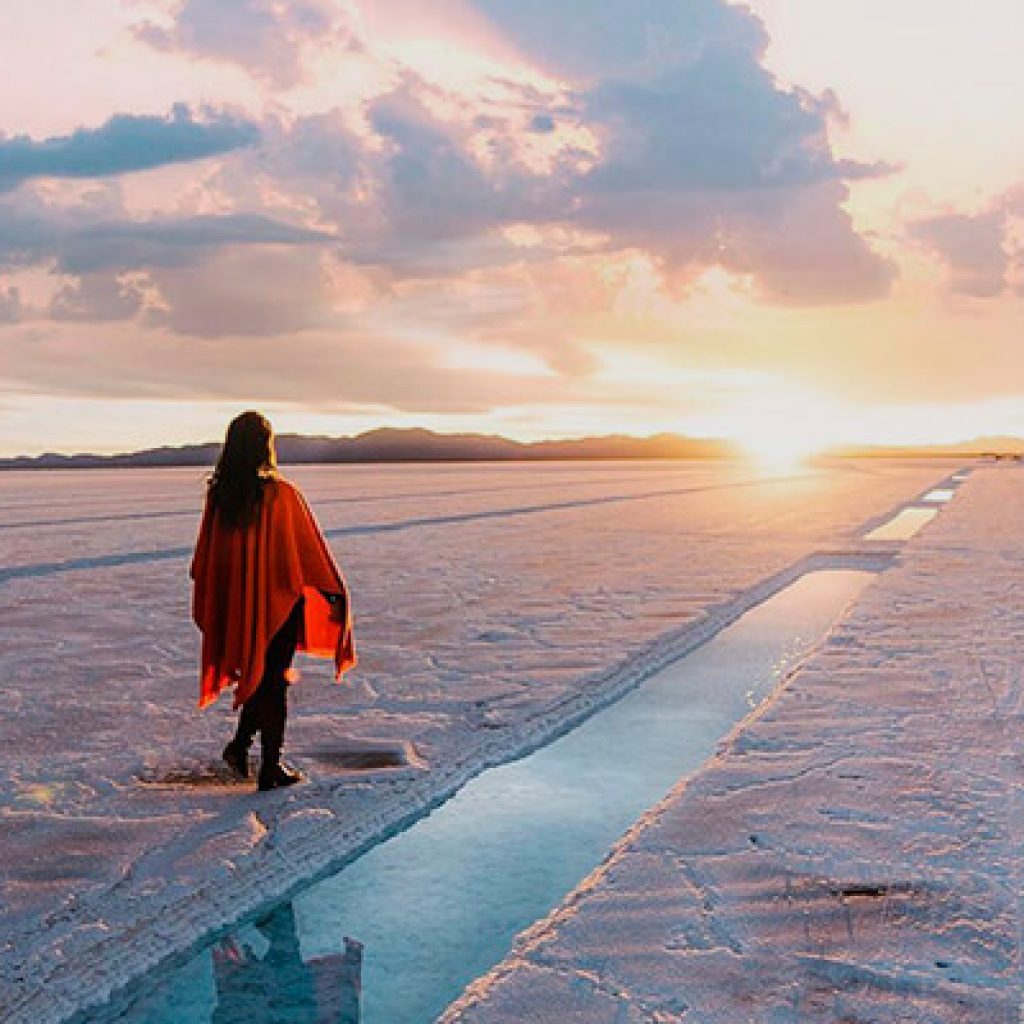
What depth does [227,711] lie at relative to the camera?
631cm

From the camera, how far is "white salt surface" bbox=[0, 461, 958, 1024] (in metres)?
3.64

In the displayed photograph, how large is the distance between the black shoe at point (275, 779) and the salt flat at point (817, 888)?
158 centimetres

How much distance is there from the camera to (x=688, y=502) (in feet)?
98.3

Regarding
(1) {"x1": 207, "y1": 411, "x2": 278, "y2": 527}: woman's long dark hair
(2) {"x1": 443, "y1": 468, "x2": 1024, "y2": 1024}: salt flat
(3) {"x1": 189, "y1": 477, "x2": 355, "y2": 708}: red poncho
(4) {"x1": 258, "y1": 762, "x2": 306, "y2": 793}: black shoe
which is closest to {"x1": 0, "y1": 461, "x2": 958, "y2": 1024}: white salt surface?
(4) {"x1": 258, "y1": 762, "x2": 306, "y2": 793}: black shoe

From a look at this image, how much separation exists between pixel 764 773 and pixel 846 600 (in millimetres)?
6159

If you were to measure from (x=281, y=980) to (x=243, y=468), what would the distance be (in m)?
2.12

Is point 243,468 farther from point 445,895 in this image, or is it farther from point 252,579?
point 445,895

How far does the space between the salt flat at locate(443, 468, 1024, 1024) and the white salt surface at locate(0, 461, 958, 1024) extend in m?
1.05

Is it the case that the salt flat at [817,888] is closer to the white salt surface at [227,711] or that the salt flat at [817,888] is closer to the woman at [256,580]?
the white salt surface at [227,711]

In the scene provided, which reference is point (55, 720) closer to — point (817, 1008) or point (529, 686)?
point (529, 686)

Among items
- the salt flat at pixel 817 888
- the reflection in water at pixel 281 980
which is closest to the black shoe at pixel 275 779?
the reflection in water at pixel 281 980

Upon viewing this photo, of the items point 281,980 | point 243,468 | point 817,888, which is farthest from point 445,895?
point 243,468

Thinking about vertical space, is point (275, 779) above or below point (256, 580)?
below

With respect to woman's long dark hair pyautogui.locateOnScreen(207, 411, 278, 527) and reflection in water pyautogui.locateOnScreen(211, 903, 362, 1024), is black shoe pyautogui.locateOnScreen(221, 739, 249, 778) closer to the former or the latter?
woman's long dark hair pyautogui.locateOnScreen(207, 411, 278, 527)
